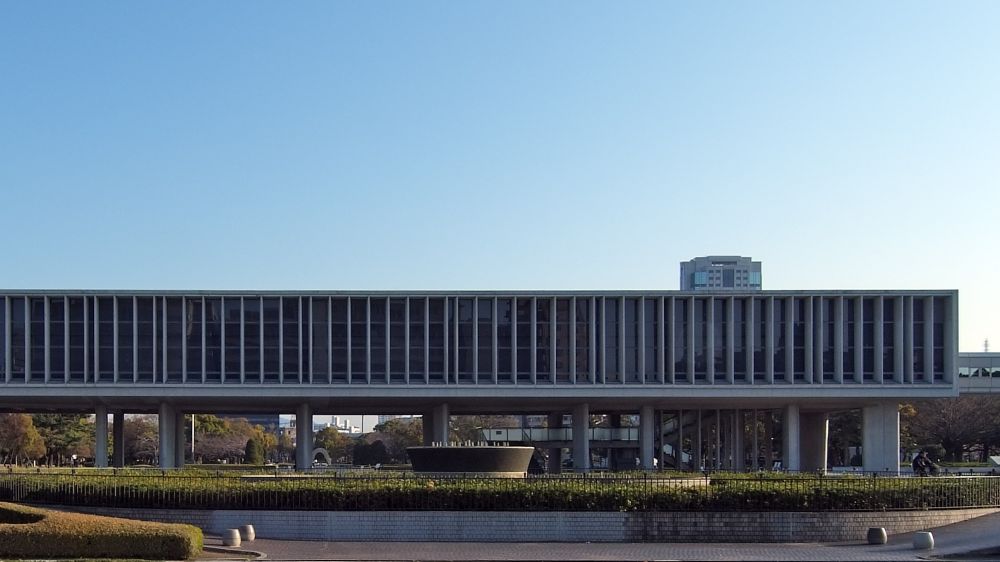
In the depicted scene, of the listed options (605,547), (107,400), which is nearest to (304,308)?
(107,400)

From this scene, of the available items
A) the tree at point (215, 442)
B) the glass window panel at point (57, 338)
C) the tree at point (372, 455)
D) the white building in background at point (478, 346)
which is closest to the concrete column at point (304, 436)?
the white building in background at point (478, 346)

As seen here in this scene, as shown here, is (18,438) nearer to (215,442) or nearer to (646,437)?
(215,442)

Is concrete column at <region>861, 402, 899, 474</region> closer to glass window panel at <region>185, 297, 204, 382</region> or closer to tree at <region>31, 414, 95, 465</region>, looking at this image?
glass window panel at <region>185, 297, 204, 382</region>

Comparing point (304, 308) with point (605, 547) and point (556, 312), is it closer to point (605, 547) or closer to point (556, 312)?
point (556, 312)

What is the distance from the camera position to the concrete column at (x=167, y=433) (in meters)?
66.7

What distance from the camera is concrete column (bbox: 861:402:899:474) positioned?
222 feet

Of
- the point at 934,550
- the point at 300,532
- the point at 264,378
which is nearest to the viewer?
the point at 934,550

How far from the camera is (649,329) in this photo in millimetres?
65938

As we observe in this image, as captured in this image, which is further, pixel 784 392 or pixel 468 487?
pixel 784 392

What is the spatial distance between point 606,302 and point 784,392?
11.3 m

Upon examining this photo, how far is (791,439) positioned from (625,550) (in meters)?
40.0

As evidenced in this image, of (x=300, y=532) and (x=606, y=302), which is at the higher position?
(x=606, y=302)

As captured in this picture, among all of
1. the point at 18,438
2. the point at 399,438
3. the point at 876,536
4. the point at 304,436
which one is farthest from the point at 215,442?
the point at 876,536

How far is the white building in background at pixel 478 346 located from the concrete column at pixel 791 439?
1.04ft
